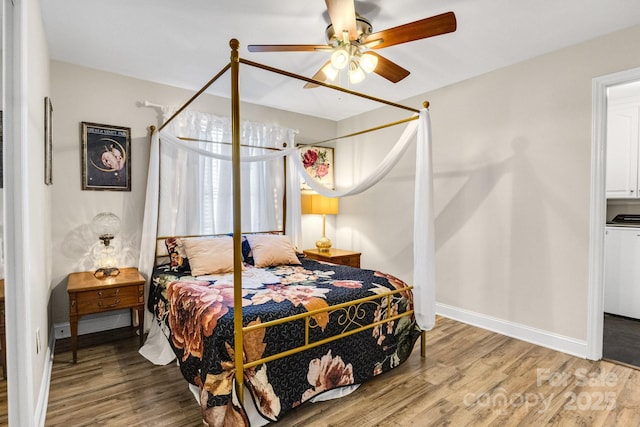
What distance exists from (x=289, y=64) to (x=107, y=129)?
1.91 m

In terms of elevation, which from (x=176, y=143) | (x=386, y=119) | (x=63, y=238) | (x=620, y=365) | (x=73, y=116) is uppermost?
(x=386, y=119)

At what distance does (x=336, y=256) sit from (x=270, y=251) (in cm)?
116

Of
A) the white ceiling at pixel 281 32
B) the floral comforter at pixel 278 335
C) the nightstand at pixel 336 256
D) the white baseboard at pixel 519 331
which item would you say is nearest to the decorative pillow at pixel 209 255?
the floral comforter at pixel 278 335

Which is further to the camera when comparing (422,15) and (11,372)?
(422,15)

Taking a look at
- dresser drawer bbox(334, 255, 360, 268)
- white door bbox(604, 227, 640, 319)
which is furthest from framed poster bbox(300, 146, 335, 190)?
white door bbox(604, 227, 640, 319)

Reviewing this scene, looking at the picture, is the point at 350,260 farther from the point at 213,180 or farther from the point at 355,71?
the point at 355,71

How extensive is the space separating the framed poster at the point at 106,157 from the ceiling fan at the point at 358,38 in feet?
6.37

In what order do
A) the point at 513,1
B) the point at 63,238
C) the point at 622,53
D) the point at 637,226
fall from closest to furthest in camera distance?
the point at 513,1 → the point at 622,53 → the point at 63,238 → the point at 637,226

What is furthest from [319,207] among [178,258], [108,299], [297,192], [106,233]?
[108,299]

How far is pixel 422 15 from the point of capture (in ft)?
7.87

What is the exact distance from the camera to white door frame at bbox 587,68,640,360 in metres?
2.73

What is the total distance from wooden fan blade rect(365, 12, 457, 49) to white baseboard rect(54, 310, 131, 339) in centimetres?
341

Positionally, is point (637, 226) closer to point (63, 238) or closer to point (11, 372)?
point (11, 372)

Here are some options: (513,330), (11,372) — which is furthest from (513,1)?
(11,372)
